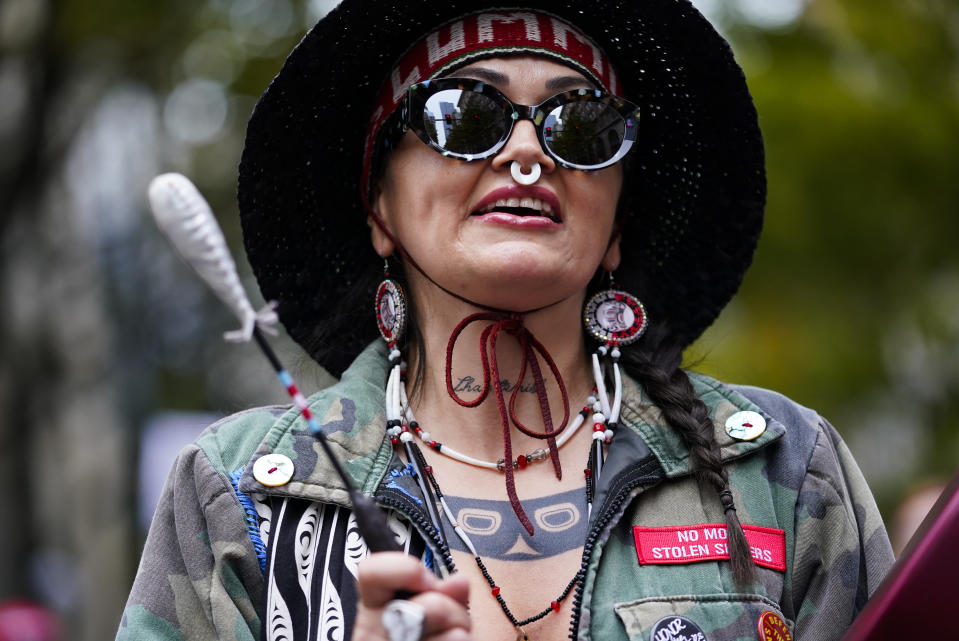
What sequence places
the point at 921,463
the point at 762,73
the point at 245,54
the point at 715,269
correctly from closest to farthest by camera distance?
the point at 715,269 → the point at 762,73 → the point at 245,54 → the point at 921,463

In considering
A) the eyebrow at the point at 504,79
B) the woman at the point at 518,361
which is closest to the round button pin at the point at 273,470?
the woman at the point at 518,361

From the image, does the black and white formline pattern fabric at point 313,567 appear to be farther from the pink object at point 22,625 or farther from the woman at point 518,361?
the pink object at point 22,625

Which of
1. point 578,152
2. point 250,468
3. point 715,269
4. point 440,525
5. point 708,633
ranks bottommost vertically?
point 708,633

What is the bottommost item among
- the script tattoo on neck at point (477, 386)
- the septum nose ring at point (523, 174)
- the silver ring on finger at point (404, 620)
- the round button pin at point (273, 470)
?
the silver ring on finger at point (404, 620)

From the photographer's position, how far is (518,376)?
320 centimetres

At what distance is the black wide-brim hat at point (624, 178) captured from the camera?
3.34 metres

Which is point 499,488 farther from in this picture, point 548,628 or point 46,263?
point 46,263

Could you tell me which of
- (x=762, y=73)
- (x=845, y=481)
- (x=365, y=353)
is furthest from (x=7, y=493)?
(x=845, y=481)

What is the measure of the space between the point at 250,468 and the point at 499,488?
1.97ft

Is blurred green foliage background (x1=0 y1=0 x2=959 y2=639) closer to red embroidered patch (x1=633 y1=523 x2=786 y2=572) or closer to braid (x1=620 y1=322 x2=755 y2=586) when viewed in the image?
braid (x1=620 y1=322 x2=755 y2=586)

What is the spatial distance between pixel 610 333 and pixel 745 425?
1.50 feet

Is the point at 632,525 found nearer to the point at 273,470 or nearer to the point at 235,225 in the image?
the point at 273,470

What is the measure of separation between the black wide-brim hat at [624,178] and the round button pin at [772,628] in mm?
899

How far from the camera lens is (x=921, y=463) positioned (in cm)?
1013
